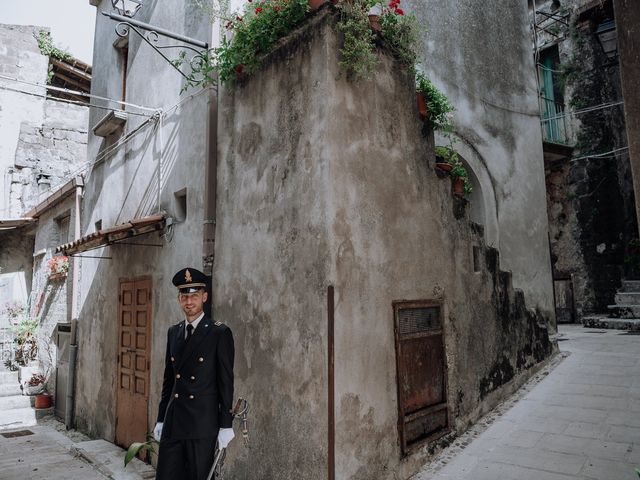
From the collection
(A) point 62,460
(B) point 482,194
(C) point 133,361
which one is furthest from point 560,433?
(A) point 62,460

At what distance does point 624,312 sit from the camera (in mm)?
12312

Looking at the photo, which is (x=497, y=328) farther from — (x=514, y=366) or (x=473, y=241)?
(x=473, y=241)

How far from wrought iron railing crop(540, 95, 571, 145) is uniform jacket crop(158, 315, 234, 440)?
1375cm

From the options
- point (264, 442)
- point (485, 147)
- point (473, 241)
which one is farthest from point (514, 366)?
point (485, 147)

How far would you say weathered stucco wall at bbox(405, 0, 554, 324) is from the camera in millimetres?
9492

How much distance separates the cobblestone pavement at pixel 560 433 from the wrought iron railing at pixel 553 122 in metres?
9.45

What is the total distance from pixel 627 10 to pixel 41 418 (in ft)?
41.2

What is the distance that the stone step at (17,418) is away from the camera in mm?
10273

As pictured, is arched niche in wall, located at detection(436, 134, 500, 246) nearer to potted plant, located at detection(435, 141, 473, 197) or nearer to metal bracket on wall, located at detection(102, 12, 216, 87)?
potted plant, located at detection(435, 141, 473, 197)

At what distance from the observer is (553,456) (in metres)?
4.69

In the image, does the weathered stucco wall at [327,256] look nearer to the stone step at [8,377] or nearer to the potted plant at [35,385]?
the potted plant at [35,385]

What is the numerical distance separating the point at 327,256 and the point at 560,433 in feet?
10.8

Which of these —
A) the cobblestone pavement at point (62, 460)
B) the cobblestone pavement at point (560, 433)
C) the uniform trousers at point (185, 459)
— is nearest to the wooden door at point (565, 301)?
the cobblestone pavement at point (560, 433)

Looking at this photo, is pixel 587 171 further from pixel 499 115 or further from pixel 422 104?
pixel 422 104
